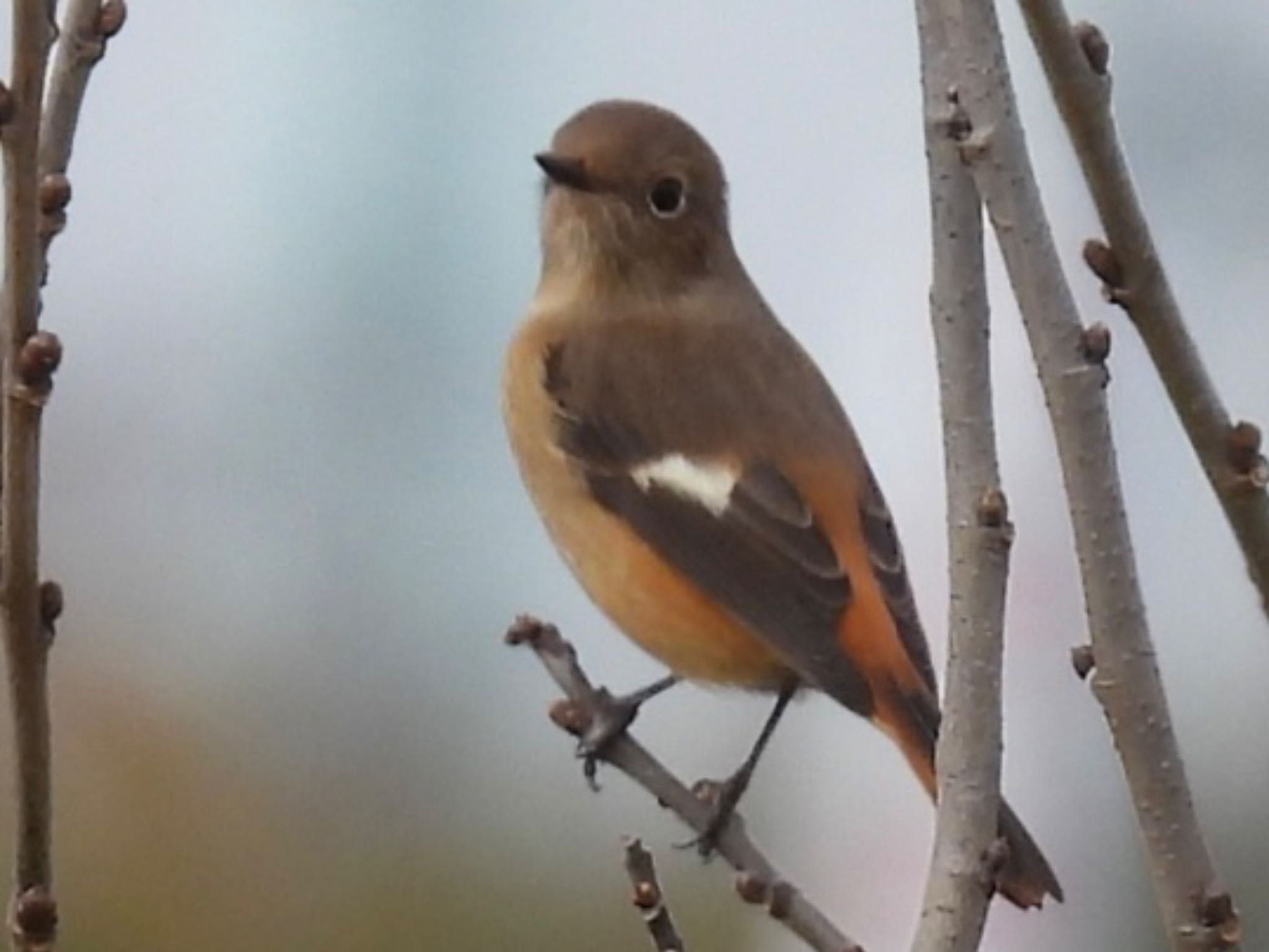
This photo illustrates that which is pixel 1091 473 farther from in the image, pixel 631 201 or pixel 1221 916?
pixel 631 201

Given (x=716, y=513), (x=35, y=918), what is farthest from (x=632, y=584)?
(x=35, y=918)

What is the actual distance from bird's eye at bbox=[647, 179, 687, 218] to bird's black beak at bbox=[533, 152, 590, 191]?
0.12m

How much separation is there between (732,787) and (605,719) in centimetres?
19

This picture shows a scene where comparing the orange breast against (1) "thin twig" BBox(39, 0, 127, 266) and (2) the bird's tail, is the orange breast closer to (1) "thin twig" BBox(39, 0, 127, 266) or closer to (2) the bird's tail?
(2) the bird's tail

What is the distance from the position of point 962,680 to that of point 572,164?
1.66 m

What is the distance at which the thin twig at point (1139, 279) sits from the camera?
166cm

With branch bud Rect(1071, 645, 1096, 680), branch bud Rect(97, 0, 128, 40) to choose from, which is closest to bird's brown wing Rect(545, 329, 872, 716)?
branch bud Rect(1071, 645, 1096, 680)

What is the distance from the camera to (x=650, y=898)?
184 centimetres

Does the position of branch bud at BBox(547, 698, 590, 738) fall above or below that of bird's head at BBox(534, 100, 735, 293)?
below

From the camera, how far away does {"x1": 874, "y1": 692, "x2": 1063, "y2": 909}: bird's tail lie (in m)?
2.32

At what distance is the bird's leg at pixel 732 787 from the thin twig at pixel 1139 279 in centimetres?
64

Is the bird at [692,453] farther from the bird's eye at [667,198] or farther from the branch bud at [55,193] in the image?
the branch bud at [55,193]

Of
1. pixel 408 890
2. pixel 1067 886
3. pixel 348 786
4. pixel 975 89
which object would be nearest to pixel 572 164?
pixel 975 89

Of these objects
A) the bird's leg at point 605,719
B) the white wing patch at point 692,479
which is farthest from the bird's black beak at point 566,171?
A: the bird's leg at point 605,719
